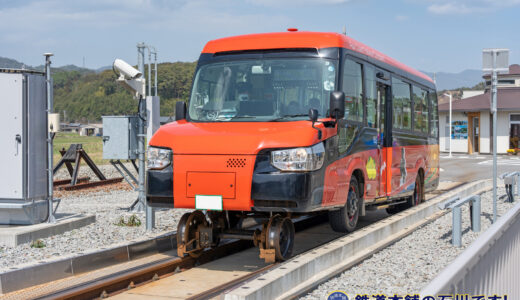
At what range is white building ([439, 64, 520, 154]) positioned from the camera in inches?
1881

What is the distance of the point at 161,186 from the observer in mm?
8188

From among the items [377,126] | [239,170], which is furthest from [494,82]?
[239,170]

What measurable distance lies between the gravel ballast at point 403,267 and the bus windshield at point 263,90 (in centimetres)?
218

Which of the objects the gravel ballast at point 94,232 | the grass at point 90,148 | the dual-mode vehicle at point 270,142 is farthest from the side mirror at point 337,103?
the grass at point 90,148

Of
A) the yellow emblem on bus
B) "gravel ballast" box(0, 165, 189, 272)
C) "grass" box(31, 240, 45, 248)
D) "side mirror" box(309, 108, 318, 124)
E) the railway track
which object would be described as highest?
"side mirror" box(309, 108, 318, 124)

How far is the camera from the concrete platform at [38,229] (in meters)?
9.65

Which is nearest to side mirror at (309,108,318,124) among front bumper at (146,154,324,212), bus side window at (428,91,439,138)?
front bumper at (146,154,324,212)

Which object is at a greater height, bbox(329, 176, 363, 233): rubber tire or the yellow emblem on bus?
the yellow emblem on bus

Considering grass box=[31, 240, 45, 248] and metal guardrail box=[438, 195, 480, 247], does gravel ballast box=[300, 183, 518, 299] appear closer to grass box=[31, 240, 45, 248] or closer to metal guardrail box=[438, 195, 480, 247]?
metal guardrail box=[438, 195, 480, 247]

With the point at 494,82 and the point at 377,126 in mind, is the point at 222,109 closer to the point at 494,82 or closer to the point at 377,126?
the point at 377,126

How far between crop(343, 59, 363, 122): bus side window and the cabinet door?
5.27 m

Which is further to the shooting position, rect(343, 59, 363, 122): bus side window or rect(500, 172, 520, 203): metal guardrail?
rect(500, 172, 520, 203): metal guardrail

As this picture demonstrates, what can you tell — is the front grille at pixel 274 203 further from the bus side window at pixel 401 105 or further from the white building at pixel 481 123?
the white building at pixel 481 123

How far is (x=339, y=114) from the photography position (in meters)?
8.52
